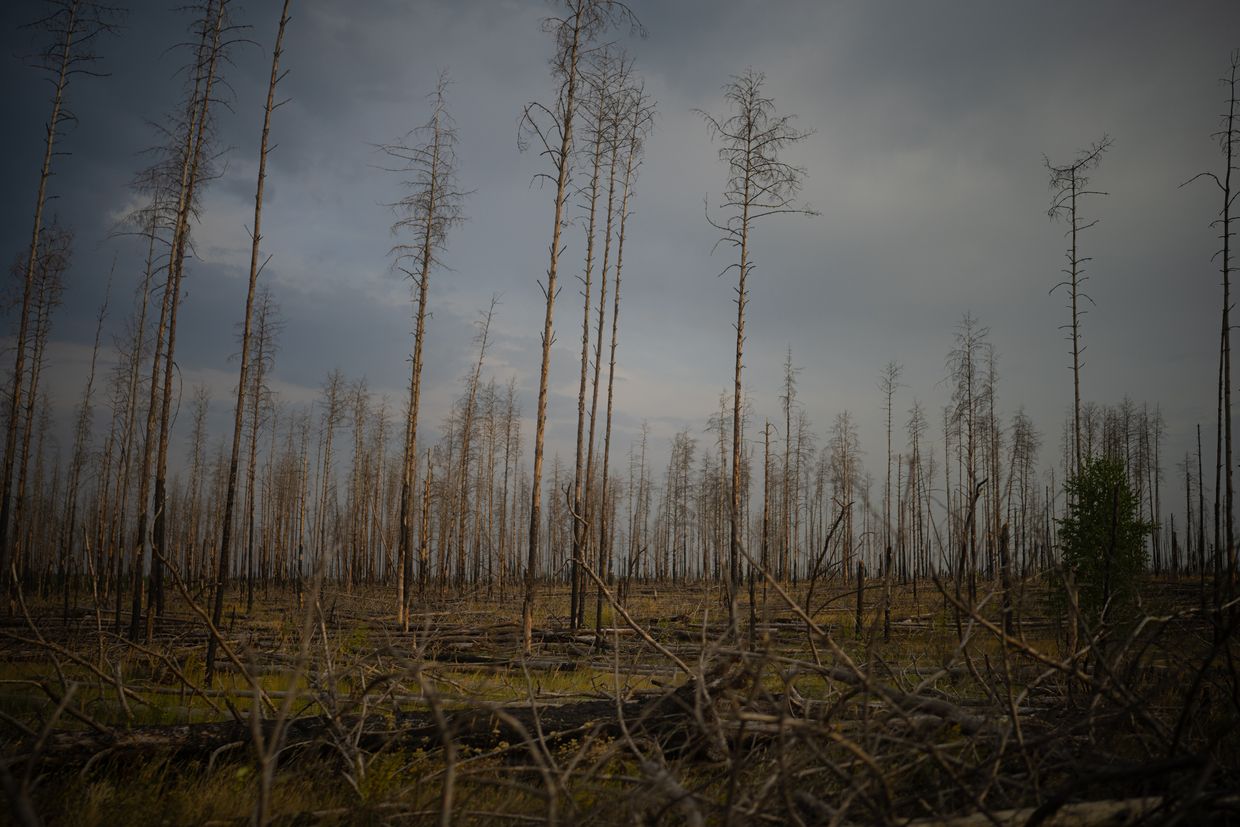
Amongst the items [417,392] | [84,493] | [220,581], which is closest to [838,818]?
[220,581]

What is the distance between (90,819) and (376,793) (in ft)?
3.99

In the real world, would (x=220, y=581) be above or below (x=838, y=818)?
below

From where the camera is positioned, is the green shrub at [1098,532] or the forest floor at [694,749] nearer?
the forest floor at [694,749]

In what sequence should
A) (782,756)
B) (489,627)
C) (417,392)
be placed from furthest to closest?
(417,392) → (489,627) → (782,756)

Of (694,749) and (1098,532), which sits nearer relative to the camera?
(694,749)

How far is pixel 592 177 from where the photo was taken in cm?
1300

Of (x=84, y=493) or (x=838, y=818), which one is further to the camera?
(x=84, y=493)

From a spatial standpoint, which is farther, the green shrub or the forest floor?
the green shrub

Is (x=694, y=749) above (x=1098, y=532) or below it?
below

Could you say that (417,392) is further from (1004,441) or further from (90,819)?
(1004,441)

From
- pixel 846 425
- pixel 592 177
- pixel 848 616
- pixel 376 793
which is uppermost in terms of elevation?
pixel 592 177

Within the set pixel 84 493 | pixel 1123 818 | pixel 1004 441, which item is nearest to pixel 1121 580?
pixel 1123 818

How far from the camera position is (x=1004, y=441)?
32.6 meters

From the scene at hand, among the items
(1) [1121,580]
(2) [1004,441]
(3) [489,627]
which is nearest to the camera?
(1) [1121,580]
